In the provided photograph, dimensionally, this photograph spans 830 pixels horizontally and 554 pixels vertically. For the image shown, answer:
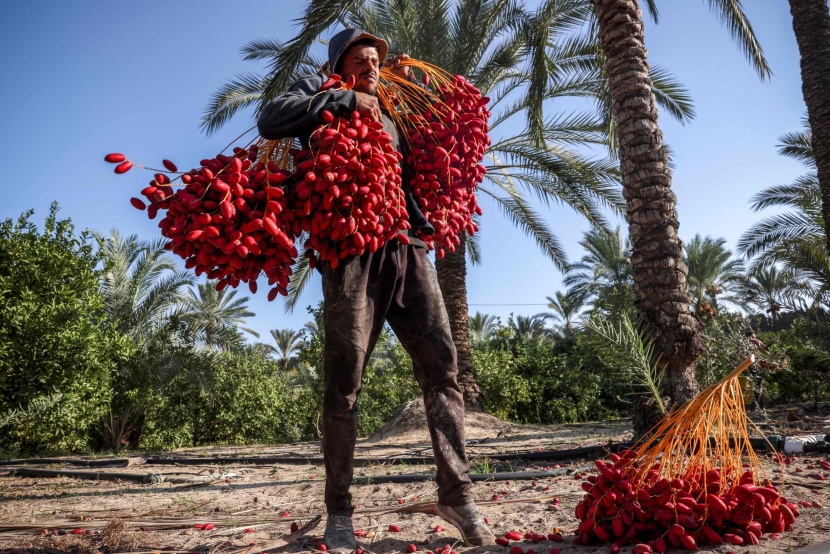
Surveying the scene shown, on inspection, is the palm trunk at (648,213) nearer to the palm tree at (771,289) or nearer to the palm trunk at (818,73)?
the palm trunk at (818,73)

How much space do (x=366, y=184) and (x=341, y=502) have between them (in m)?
1.31

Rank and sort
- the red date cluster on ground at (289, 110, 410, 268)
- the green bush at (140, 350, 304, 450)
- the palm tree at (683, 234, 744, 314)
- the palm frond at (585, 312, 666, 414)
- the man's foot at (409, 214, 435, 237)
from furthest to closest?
the palm tree at (683, 234, 744, 314) → the green bush at (140, 350, 304, 450) → the palm frond at (585, 312, 666, 414) → the man's foot at (409, 214, 435, 237) → the red date cluster on ground at (289, 110, 410, 268)

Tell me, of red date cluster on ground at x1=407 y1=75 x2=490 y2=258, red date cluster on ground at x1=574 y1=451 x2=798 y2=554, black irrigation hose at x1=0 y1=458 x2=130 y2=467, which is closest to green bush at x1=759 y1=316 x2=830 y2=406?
red date cluster on ground at x1=574 y1=451 x2=798 y2=554

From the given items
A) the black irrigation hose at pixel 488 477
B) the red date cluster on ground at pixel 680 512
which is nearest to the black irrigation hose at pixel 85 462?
the black irrigation hose at pixel 488 477

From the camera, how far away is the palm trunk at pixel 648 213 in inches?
177

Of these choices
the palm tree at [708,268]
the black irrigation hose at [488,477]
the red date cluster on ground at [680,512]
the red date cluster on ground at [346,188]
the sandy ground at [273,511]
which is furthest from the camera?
the palm tree at [708,268]

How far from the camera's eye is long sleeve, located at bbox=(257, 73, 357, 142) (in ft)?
7.75

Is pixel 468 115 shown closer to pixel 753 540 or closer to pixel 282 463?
pixel 753 540

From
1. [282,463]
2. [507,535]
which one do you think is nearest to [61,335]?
[282,463]

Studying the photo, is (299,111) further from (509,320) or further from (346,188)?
(509,320)

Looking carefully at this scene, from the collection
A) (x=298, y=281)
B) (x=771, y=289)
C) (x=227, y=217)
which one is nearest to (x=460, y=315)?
(x=298, y=281)

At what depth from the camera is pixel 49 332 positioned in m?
8.44

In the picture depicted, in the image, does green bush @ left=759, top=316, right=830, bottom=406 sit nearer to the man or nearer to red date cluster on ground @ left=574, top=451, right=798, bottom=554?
red date cluster on ground @ left=574, top=451, right=798, bottom=554

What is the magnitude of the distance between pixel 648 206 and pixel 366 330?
10.7 feet
